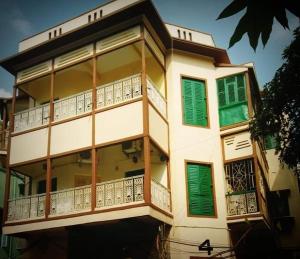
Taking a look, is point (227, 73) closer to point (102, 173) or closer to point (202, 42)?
point (202, 42)

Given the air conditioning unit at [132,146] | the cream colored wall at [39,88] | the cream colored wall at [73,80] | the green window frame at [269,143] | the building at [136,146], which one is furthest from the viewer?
the green window frame at [269,143]

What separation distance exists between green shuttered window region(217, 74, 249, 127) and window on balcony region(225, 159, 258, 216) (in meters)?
1.67

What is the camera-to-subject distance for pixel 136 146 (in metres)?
14.8

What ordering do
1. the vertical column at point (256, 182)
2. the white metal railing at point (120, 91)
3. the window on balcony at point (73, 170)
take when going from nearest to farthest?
the vertical column at point (256, 182), the white metal railing at point (120, 91), the window on balcony at point (73, 170)

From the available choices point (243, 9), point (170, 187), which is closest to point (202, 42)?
point (170, 187)

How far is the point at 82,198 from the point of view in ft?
43.2

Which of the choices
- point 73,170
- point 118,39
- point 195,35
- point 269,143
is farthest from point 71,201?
point 269,143

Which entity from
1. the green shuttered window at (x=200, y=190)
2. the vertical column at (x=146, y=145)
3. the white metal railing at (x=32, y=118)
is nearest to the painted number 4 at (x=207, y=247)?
the green shuttered window at (x=200, y=190)

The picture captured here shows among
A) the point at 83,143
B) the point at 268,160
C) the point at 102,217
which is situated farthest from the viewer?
the point at 268,160

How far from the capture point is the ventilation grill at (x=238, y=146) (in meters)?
14.5

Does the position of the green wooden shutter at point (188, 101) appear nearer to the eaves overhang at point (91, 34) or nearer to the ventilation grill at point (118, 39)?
the eaves overhang at point (91, 34)

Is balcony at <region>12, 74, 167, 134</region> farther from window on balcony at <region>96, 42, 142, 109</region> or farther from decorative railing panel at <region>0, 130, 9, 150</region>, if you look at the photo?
decorative railing panel at <region>0, 130, 9, 150</region>

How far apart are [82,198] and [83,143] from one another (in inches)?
75.0

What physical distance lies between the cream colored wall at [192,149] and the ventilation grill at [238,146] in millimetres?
308
